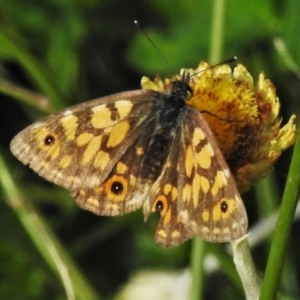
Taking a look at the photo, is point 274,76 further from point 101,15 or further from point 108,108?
point 108,108

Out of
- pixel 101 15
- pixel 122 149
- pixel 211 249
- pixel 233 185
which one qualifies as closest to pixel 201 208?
pixel 233 185

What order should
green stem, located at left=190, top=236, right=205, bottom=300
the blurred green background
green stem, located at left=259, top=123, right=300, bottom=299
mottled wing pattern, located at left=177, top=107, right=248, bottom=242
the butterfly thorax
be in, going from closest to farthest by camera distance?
green stem, located at left=259, top=123, right=300, bottom=299
mottled wing pattern, located at left=177, top=107, right=248, bottom=242
the butterfly thorax
green stem, located at left=190, top=236, right=205, bottom=300
the blurred green background

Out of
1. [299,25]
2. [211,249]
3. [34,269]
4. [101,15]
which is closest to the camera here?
[211,249]

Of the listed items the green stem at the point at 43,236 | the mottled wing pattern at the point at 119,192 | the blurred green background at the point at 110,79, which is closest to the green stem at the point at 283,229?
the mottled wing pattern at the point at 119,192

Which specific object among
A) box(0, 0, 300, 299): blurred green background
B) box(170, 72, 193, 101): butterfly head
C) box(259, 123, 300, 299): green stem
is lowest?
box(259, 123, 300, 299): green stem

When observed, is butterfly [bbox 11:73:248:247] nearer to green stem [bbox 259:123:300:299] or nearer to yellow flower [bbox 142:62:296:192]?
yellow flower [bbox 142:62:296:192]

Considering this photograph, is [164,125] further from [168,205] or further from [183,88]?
[168,205]

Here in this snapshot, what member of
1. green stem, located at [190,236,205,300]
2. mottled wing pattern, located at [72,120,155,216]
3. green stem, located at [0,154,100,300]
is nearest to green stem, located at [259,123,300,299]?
mottled wing pattern, located at [72,120,155,216]

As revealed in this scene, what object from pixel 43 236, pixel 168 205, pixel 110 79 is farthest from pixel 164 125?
pixel 110 79
